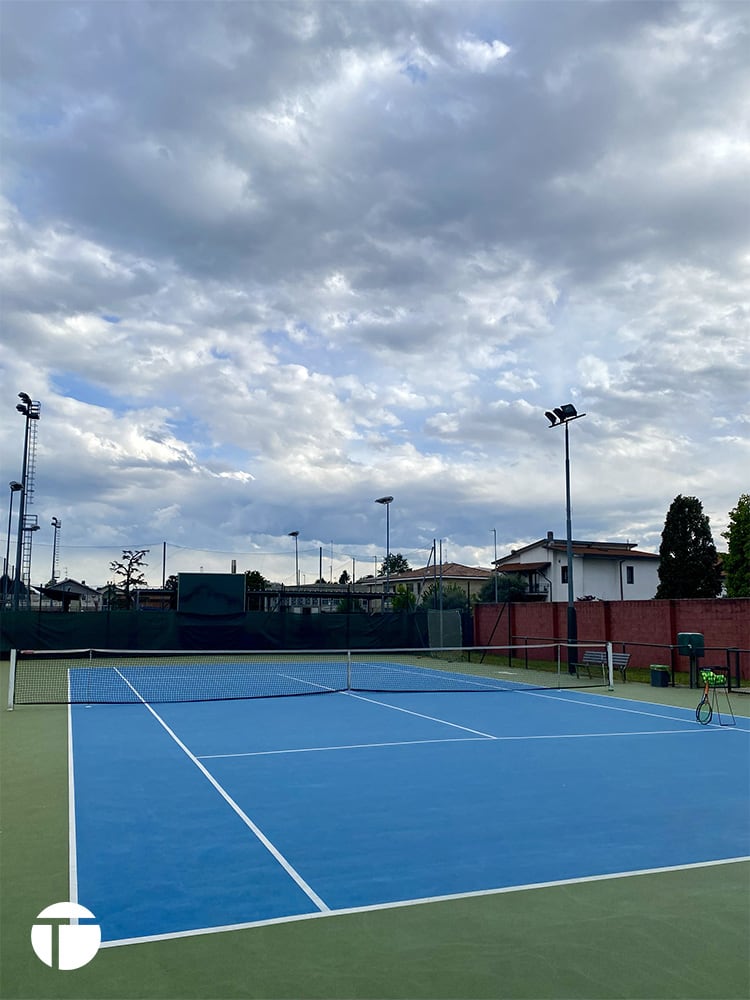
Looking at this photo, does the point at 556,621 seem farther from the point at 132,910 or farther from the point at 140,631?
the point at 132,910

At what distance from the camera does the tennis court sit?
5.77 m

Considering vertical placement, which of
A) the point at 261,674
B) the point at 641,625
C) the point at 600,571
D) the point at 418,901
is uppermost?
the point at 600,571

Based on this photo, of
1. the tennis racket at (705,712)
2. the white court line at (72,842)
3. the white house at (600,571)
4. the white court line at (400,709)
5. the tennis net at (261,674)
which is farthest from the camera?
the white house at (600,571)

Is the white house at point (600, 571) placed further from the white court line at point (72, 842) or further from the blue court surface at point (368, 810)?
the white court line at point (72, 842)

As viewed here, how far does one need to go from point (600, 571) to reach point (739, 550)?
13516mm

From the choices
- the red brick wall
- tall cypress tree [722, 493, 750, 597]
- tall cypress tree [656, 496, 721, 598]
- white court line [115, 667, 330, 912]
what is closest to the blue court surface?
white court line [115, 667, 330, 912]

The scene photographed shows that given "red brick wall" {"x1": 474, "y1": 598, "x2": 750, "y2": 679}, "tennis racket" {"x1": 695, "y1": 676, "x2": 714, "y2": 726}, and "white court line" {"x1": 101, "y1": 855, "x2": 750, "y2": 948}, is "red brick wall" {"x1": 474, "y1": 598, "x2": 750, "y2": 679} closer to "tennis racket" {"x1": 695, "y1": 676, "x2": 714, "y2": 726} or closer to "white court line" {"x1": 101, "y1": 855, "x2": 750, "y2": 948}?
"tennis racket" {"x1": 695, "y1": 676, "x2": 714, "y2": 726}

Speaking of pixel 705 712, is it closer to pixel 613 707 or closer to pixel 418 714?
pixel 613 707

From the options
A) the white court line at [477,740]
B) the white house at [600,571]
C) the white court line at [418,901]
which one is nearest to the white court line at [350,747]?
the white court line at [477,740]

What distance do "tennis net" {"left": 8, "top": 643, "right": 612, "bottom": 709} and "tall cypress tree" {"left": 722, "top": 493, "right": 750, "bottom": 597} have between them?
1102 cm

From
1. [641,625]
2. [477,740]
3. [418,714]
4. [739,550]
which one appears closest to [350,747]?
[477,740]

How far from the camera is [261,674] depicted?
2534 centimetres

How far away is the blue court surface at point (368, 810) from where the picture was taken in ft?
19.2

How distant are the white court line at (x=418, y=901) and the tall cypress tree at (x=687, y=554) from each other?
36.2 m
